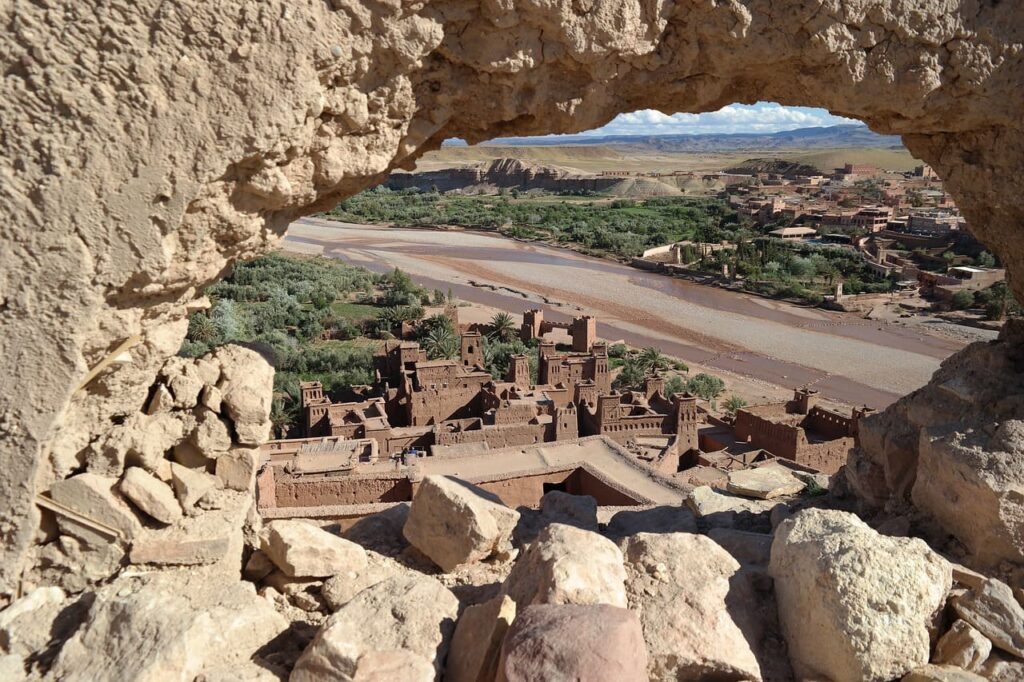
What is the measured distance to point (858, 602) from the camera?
12.0 feet

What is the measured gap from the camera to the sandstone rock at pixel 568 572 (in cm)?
353

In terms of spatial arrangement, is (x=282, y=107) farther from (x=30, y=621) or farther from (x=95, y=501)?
(x=30, y=621)

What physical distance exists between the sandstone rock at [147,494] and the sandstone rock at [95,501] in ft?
0.23

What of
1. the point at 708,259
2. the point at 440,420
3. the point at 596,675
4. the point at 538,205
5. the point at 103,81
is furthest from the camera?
the point at 538,205

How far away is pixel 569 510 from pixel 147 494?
3727 millimetres

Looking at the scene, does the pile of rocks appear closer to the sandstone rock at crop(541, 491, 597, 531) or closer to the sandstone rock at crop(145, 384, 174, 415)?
the sandstone rock at crop(145, 384, 174, 415)

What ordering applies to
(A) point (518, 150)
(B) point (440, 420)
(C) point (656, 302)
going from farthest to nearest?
(A) point (518, 150) < (C) point (656, 302) < (B) point (440, 420)

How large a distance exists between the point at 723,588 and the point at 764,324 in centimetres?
3696

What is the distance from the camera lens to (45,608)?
3740 millimetres

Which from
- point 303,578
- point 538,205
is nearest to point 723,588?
point 303,578

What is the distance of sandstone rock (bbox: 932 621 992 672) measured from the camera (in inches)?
144

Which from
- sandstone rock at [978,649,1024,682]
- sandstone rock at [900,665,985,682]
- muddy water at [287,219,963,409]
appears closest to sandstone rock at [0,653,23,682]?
sandstone rock at [900,665,985,682]

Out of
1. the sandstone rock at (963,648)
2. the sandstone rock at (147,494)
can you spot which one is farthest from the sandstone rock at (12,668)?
the sandstone rock at (963,648)

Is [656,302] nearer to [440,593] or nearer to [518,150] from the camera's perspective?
[440,593]
